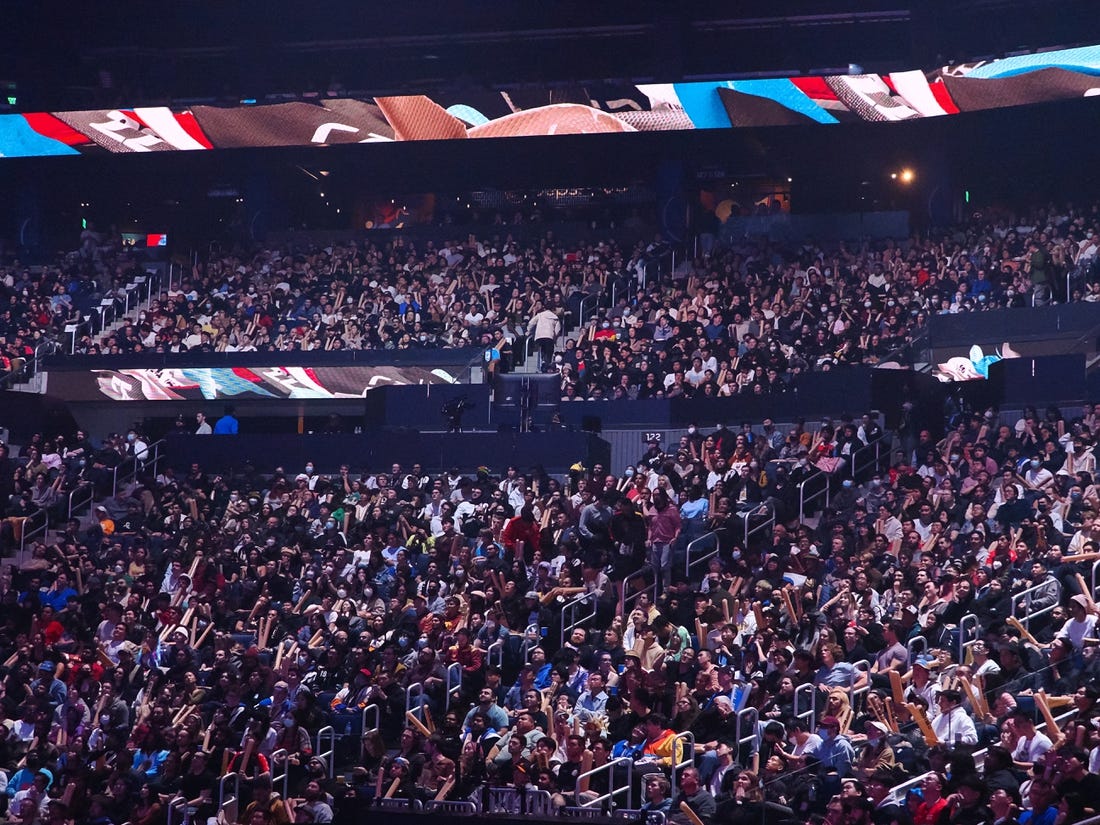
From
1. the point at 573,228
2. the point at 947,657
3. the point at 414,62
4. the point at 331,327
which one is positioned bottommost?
the point at 947,657

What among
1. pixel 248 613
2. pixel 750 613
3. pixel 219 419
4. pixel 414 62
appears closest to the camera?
pixel 750 613

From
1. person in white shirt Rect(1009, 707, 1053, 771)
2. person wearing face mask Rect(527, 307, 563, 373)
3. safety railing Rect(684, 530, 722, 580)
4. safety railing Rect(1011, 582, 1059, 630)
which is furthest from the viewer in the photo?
person wearing face mask Rect(527, 307, 563, 373)

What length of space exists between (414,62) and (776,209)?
840cm

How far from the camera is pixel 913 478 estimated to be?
62.1 ft

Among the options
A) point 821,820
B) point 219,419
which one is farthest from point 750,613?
point 219,419

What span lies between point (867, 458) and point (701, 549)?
2.91 metres

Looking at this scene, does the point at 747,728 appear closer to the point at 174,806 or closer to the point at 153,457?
the point at 174,806

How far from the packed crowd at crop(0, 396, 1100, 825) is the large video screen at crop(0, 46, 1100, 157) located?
29.5 ft

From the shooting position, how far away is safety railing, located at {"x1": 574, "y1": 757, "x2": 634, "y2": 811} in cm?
1401

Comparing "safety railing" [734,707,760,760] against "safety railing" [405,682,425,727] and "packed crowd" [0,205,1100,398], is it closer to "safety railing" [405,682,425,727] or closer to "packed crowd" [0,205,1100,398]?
"safety railing" [405,682,425,727]

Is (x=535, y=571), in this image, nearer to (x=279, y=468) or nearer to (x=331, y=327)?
(x=279, y=468)

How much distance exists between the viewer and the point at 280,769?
1571 centimetres

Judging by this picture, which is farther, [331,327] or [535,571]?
[331,327]

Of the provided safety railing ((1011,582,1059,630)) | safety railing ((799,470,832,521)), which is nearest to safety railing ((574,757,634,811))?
safety railing ((1011,582,1059,630))
